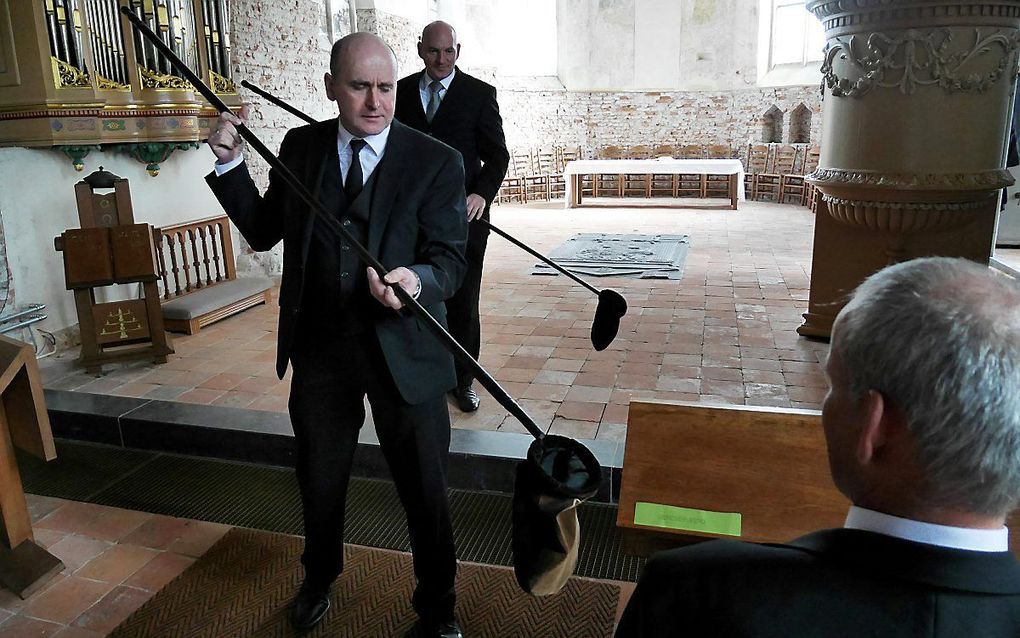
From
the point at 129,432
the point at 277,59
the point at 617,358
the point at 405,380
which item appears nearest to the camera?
the point at 405,380

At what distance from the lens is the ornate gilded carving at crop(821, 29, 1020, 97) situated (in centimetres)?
375

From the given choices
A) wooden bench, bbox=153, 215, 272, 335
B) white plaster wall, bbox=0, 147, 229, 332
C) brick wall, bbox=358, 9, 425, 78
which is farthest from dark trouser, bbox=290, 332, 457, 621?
brick wall, bbox=358, 9, 425, 78

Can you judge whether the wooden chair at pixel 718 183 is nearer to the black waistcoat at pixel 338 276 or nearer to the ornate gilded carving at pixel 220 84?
the ornate gilded carving at pixel 220 84

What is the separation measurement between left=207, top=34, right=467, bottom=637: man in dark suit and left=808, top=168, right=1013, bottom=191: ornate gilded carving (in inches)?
110

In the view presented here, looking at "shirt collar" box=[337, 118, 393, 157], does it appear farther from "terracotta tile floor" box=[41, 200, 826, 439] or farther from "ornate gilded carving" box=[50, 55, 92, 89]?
"ornate gilded carving" box=[50, 55, 92, 89]

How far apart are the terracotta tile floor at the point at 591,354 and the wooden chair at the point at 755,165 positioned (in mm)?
6506

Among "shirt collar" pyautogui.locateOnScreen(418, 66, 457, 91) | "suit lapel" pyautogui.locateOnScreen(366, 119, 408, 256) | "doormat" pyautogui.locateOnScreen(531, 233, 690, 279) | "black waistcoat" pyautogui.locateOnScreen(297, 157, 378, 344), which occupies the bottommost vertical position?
"doormat" pyautogui.locateOnScreen(531, 233, 690, 279)

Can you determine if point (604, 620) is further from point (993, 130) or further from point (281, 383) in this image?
point (993, 130)

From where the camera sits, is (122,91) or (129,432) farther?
(122,91)

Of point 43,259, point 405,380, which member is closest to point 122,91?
point 43,259

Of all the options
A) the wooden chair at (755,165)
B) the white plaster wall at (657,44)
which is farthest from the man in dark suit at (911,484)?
the white plaster wall at (657,44)

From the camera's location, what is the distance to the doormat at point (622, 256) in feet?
23.1

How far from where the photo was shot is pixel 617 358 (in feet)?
14.7

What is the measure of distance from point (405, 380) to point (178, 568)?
51.4 inches
